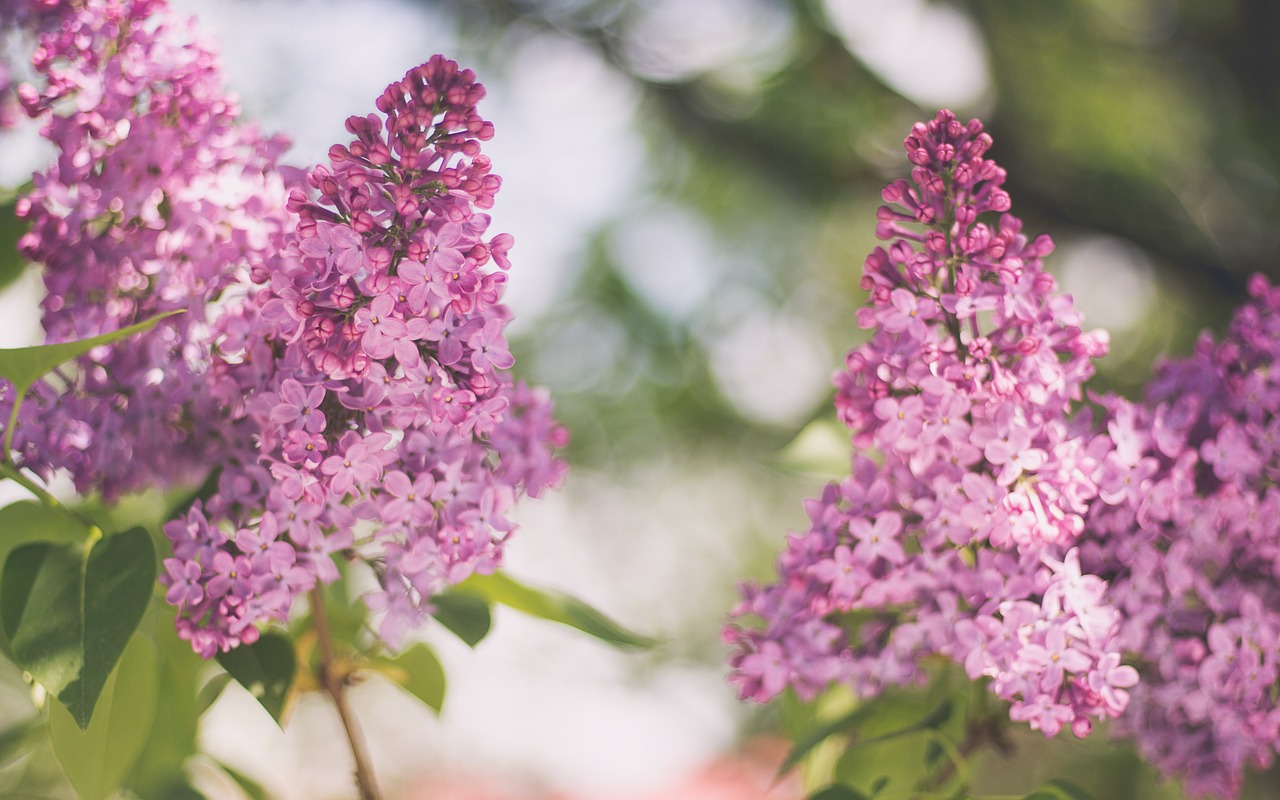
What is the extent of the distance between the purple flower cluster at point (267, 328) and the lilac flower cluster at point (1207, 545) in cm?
24

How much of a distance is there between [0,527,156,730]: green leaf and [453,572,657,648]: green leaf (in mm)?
150

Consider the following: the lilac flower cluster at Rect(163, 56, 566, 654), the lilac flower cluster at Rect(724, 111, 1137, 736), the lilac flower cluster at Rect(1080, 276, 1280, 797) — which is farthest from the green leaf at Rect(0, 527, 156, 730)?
the lilac flower cluster at Rect(1080, 276, 1280, 797)

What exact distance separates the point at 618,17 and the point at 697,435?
96 centimetres

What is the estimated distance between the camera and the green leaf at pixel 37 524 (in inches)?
16.7

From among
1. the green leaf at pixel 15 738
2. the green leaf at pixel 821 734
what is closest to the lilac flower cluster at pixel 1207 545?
the green leaf at pixel 821 734

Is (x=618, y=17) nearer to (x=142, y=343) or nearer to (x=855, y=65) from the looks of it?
(x=855, y=65)

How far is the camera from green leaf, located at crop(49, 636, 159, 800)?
1.30ft

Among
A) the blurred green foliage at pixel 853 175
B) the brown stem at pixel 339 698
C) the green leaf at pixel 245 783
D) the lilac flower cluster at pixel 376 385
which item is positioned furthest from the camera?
the blurred green foliage at pixel 853 175

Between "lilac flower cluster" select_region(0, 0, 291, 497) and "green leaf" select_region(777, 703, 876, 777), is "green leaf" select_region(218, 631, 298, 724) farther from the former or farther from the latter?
"green leaf" select_region(777, 703, 876, 777)

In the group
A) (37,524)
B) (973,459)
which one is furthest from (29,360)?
(973,459)

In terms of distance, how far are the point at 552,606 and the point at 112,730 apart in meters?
0.18

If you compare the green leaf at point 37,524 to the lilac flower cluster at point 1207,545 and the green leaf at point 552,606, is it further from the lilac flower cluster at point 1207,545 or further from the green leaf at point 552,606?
the lilac flower cluster at point 1207,545

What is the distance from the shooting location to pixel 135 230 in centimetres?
43

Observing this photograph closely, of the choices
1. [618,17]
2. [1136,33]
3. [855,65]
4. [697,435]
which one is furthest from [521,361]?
[1136,33]
